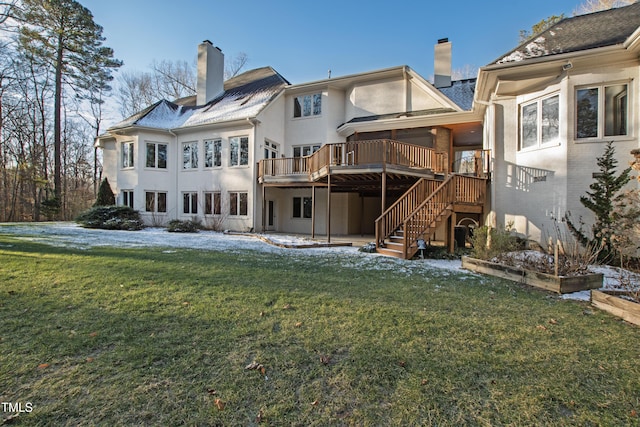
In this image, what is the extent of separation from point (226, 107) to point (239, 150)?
3564 mm

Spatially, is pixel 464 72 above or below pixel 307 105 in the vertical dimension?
above

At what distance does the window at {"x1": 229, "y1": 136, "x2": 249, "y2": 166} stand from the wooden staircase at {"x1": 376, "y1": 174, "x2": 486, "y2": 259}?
9.11 meters

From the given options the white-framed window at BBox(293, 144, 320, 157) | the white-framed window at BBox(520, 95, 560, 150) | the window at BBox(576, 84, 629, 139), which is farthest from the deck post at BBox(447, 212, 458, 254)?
the white-framed window at BBox(293, 144, 320, 157)

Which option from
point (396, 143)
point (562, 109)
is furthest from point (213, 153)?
point (562, 109)

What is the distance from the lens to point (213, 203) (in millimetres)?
17203

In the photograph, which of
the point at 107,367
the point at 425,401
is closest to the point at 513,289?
the point at 425,401

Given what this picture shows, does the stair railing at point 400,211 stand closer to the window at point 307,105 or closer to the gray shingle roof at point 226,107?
the window at point 307,105

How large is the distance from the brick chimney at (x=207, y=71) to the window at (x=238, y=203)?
7609mm

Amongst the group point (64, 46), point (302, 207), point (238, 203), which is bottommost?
point (302, 207)

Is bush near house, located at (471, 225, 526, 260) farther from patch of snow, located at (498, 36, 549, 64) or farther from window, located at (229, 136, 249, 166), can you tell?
window, located at (229, 136, 249, 166)

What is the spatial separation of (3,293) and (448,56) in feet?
62.1

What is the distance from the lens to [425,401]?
7.41 feet

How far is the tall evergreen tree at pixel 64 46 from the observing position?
63.4 ft

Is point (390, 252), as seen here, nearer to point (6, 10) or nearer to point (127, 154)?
point (127, 154)
